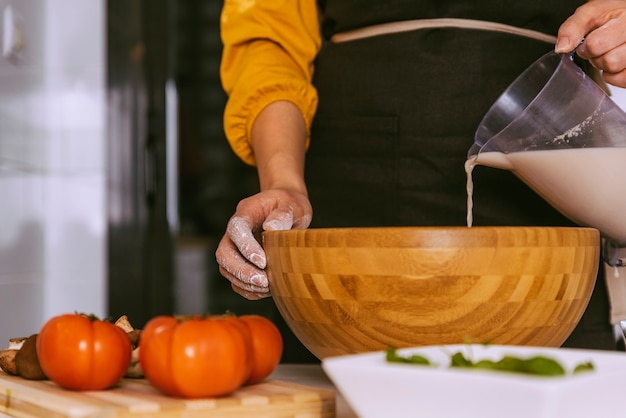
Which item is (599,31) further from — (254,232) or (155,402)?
(155,402)

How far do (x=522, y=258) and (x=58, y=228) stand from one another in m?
1.92

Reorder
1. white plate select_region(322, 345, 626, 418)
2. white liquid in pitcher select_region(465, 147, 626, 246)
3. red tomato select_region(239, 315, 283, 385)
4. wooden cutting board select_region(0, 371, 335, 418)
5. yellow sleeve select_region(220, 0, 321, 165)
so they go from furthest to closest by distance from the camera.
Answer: yellow sleeve select_region(220, 0, 321, 165)
white liquid in pitcher select_region(465, 147, 626, 246)
red tomato select_region(239, 315, 283, 385)
wooden cutting board select_region(0, 371, 335, 418)
white plate select_region(322, 345, 626, 418)

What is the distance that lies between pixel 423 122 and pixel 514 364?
760mm

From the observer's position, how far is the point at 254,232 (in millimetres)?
996

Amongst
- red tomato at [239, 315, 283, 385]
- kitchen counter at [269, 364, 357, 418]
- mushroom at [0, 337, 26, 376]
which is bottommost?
kitchen counter at [269, 364, 357, 418]

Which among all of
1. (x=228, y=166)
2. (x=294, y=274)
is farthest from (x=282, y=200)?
(x=228, y=166)

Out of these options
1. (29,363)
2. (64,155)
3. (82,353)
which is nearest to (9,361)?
(29,363)

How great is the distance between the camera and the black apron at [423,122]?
1.23 metres

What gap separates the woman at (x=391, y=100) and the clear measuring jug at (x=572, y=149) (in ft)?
0.80

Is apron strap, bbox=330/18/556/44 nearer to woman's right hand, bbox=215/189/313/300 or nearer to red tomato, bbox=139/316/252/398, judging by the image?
woman's right hand, bbox=215/189/313/300

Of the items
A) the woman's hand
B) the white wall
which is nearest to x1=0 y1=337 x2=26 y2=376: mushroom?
the woman's hand

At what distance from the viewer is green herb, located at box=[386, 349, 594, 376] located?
51 centimetres

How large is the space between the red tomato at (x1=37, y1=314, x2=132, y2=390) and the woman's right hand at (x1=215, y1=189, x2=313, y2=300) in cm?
17

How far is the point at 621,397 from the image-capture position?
0.53 metres
